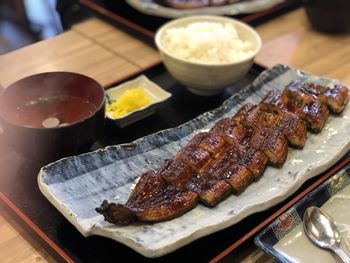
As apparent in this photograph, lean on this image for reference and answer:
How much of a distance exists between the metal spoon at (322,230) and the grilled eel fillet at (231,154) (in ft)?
0.82

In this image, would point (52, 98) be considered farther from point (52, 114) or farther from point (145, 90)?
point (145, 90)

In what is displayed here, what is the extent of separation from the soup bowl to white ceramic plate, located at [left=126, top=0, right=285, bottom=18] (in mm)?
1176

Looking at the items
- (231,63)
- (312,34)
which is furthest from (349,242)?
(312,34)

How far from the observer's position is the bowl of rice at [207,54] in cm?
219

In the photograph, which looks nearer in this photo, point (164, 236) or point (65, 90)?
point (164, 236)

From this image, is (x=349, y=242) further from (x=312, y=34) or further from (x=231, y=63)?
(x=312, y=34)

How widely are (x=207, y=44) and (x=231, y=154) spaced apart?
2.33 feet

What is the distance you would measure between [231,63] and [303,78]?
1.45ft

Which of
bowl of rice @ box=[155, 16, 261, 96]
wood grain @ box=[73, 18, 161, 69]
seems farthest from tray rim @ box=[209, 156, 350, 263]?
wood grain @ box=[73, 18, 161, 69]

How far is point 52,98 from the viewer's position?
6.30 feet

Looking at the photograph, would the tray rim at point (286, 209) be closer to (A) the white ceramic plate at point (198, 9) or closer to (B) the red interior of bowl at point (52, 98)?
(B) the red interior of bowl at point (52, 98)

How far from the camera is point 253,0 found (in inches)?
124

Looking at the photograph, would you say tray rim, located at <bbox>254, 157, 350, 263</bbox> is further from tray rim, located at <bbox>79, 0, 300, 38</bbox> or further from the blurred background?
the blurred background

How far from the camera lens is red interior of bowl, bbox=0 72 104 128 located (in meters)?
1.83
